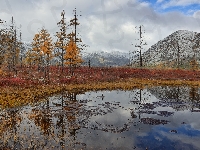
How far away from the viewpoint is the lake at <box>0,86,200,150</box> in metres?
11.4

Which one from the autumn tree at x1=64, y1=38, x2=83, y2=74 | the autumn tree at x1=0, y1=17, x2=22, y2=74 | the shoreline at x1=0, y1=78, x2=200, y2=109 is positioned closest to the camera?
the shoreline at x1=0, y1=78, x2=200, y2=109

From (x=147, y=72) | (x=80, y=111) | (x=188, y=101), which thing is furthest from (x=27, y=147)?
(x=147, y=72)

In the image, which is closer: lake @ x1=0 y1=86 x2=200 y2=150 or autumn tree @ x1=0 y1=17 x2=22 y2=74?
lake @ x1=0 y1=86 x2=200 y2=150

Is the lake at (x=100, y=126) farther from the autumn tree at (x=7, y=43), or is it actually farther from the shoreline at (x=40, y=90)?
the autumn tree at (x=7, y=43)

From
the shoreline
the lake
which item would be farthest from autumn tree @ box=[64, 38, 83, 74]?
the lake

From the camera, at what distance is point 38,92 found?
2648cm

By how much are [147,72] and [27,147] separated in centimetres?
4244

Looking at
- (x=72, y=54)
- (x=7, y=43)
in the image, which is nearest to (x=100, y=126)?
(x=72, y=54)

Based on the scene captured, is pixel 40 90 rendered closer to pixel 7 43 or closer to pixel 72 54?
pixel 72 54

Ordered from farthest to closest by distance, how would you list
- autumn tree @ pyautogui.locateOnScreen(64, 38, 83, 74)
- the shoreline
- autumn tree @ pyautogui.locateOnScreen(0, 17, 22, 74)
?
1. autumn tree @ pyautogui.locateOnScreen(64, 38, 83, 74)
2. autumn tree @ pyautogui.locateOnScreen(0, 17, 22, 74)
3. the shoreline

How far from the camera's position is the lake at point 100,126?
11.4 meters

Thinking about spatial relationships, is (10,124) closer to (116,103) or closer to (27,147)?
(27,147)

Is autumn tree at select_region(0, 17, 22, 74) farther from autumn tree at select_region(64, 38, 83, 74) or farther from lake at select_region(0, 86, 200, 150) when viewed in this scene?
lake at select_region(0, 86, 200, 150)

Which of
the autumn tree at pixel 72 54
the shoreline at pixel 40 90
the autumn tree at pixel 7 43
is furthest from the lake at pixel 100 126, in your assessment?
the autumn tree at pixel 72 54
